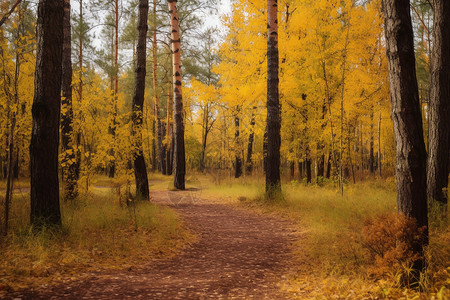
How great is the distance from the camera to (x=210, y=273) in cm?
447

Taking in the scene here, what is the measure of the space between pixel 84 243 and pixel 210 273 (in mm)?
2303

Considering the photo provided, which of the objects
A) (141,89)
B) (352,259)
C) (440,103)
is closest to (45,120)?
(141,89)

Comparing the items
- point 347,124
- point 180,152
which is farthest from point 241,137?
point 347,124

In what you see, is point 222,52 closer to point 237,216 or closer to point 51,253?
point 237,216

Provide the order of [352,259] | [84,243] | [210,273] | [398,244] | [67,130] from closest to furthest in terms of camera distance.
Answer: [398,244] < [352,259] < [210,273] < [84,243] < [67,130]

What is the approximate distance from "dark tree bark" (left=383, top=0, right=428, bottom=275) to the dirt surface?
1970 millimetres

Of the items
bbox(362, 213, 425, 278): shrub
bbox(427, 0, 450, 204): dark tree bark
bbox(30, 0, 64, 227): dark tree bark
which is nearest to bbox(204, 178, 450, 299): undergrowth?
bbox(362, 213, 425, 278): shrub

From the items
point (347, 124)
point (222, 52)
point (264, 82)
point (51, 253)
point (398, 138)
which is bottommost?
point (51, 253)

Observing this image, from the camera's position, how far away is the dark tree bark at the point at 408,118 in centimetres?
354

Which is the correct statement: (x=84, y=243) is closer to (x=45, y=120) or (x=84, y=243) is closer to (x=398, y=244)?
(x=45, y=120)

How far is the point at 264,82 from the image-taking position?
39.8 ft

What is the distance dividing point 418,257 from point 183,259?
357 cm

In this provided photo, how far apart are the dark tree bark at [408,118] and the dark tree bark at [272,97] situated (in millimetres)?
6015

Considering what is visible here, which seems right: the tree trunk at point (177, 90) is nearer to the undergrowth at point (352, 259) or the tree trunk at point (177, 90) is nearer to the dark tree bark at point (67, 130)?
the dark tree bark at point (67, 130)
